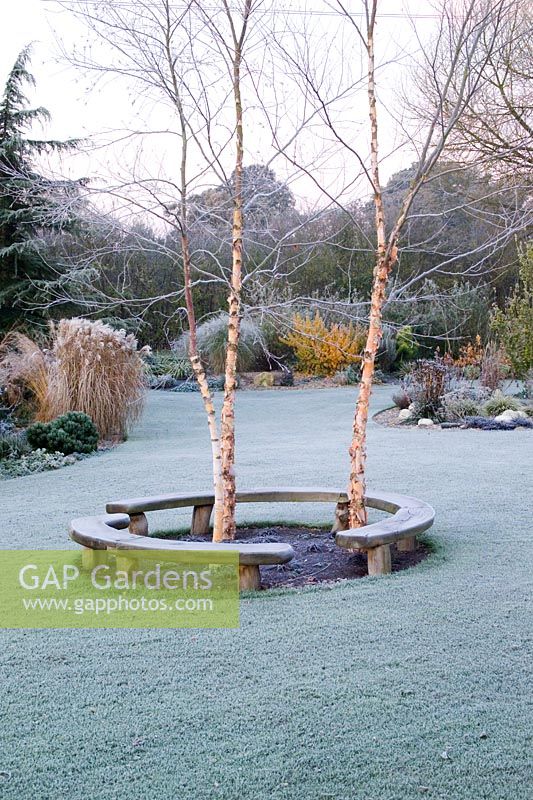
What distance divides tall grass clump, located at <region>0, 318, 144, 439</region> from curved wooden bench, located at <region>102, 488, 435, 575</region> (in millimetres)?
4933

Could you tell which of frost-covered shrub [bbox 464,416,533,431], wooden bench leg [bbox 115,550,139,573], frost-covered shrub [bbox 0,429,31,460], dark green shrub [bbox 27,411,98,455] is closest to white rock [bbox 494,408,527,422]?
frost-covered shrub [bbox 464,416,533,431]

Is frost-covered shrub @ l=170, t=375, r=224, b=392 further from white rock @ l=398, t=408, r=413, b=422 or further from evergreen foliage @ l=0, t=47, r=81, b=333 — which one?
white rock @ l=398, t=408, r=413, b=422

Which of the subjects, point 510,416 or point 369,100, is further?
point 510,416

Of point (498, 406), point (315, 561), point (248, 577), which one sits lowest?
point (315, 561)

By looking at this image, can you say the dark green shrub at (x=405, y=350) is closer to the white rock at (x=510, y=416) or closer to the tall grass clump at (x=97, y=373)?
the white rock at (x=510, y=416)

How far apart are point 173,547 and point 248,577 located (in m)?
0.37

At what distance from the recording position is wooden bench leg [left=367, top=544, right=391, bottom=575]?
3.62 meters

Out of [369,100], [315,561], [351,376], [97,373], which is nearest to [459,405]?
[97,373]

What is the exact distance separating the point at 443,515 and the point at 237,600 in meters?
1.93

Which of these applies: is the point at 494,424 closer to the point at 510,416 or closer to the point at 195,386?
the point at 510,416

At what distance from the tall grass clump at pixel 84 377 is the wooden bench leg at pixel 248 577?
606 centimetres

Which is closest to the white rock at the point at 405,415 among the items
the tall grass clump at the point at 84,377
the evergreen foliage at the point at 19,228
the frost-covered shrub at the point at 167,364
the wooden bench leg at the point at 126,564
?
the tall grass clump at the point at 84,377

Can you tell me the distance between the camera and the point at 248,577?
3.45 m

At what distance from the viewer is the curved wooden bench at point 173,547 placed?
329 centimetres
